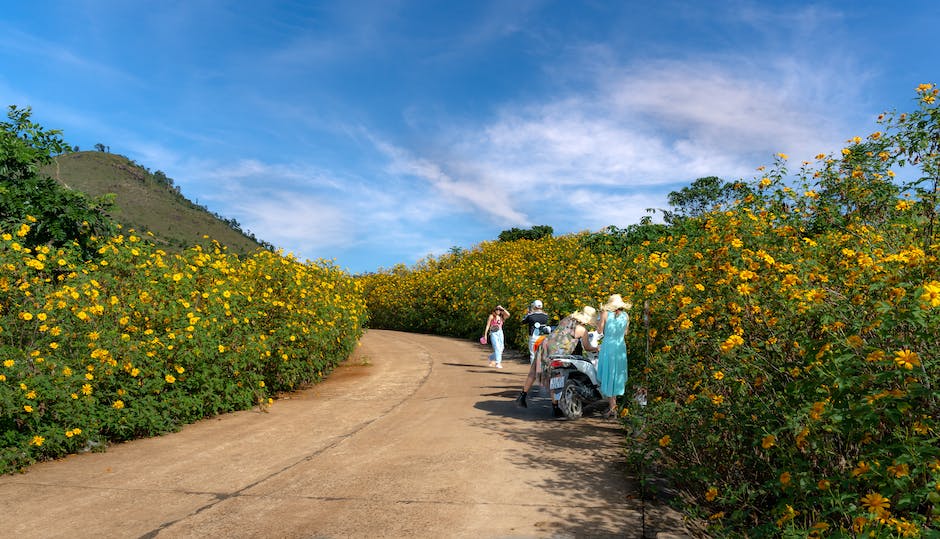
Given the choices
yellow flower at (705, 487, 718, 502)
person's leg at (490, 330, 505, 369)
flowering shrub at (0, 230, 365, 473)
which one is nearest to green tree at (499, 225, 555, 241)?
person's leg at (490, 330, 505, 369)

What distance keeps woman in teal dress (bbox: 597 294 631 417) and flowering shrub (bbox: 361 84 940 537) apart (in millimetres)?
468

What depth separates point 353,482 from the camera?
5.74 m

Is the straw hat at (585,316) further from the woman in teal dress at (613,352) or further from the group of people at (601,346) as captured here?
the woman in teal dress at (613,352)

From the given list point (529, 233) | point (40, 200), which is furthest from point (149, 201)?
point (40, 200)

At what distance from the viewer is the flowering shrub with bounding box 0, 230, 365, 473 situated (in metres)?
6.59

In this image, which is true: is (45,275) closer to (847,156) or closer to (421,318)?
(847,156)

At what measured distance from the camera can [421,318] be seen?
29453 millimetres

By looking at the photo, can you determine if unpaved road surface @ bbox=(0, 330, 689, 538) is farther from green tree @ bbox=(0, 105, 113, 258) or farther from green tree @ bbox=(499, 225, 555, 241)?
green tree @ bbox=(499, 225, 555, 241)

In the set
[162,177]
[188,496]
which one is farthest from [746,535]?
[162,177]

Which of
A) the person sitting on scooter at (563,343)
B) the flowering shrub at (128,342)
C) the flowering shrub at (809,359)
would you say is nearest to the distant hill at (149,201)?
the flowering shrub at (128,342)

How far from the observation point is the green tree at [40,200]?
34.0 ft

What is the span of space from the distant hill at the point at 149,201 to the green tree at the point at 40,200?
7503 centimetres

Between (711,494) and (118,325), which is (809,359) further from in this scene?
(118,325)

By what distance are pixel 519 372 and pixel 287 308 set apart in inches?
235
